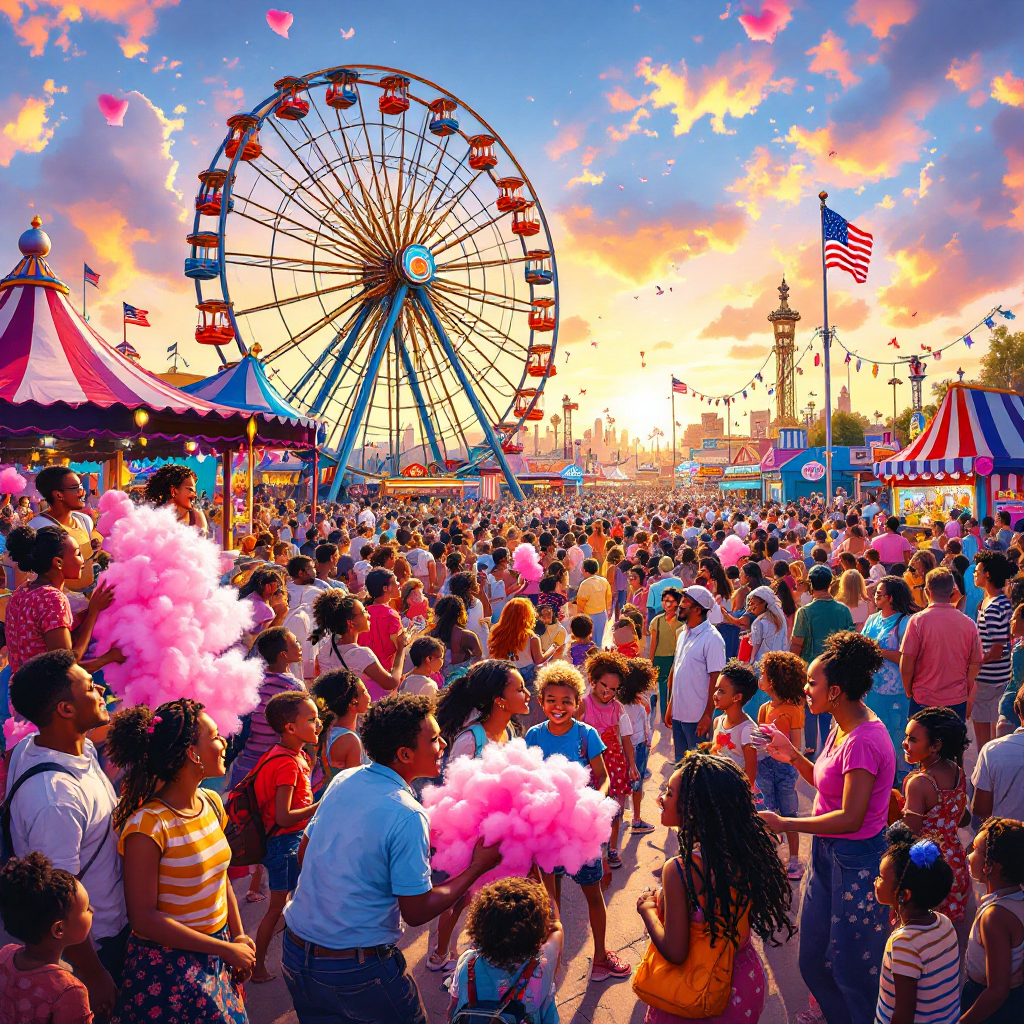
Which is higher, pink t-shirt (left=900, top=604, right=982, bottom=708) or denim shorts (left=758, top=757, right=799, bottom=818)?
pink t-shirt (left=900, top=604, right=982, bottom=708)

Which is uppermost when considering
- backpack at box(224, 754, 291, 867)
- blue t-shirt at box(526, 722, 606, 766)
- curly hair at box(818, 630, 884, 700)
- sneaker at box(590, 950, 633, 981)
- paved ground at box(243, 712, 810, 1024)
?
curly hair at box(818, 630, 884, 700)

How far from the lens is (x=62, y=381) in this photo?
8.84 metres

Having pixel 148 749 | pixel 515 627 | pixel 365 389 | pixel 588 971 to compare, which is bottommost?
pixel 588 971

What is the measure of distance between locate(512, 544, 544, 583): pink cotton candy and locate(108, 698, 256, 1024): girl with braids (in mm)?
6500

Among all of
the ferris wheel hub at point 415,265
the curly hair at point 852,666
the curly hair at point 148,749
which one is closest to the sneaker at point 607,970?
the curly hair at point 852,666

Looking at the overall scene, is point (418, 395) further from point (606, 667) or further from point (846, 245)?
point (606, 667)

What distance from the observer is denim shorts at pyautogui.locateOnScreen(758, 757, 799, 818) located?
4562 millimetres

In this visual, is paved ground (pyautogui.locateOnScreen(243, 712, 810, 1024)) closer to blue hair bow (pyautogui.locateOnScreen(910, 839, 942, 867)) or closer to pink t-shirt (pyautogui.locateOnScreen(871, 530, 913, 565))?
blue hair bow (pyautogui.locateOnScreen(910, 839, 942, 867))

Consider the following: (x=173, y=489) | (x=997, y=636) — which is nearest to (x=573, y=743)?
(x=173, y=489)

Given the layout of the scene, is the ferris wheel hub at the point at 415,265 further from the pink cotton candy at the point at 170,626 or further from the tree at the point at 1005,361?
the tree at the point at 1005,361

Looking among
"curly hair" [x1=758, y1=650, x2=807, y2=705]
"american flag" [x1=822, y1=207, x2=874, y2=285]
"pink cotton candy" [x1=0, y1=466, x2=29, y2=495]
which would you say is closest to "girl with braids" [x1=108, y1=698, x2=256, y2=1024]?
"curly hair" [x1=758, y1=650, x2=807, y2=705]

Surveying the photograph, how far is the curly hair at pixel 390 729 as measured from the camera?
2479mm

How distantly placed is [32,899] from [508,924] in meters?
1.31

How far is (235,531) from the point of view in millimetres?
12938
